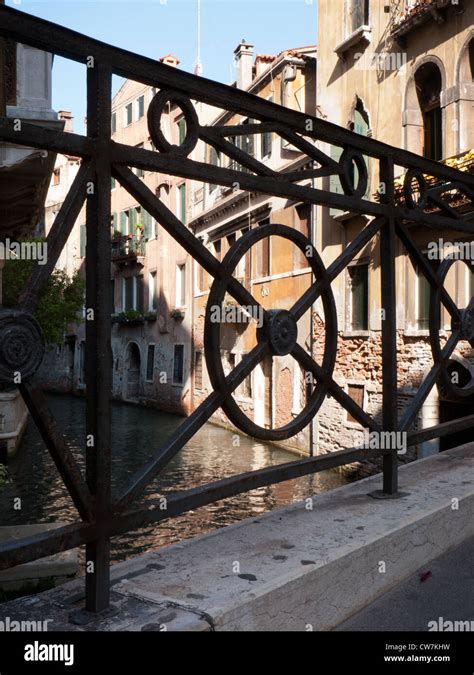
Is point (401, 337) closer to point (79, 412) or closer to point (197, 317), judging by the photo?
point (197, 317)

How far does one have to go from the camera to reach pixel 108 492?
6.16 ft

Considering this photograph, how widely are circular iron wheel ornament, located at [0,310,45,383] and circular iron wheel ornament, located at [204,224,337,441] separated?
23.7 inches

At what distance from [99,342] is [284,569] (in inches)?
34.6

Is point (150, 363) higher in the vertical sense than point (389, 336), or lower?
lower

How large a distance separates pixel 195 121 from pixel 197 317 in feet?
68.4

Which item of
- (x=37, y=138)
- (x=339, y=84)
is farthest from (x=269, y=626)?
(x=339, y=84)

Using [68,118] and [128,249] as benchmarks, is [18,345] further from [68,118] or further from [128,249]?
[68,118]

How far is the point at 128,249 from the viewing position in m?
27.6

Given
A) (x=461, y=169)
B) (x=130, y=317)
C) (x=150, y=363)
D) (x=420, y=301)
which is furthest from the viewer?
(x=130, y=317)

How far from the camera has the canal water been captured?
391 inches

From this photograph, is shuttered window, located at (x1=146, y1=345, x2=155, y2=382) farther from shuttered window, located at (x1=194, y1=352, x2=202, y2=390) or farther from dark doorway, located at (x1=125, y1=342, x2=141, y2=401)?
shuttered window, located at (x1=194, y1=352, x2=202, y2=390)

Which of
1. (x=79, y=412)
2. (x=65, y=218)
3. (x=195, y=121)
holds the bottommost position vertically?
(x=79, y=412)

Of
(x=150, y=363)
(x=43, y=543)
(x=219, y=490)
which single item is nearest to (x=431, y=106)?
(x=219, y=490)

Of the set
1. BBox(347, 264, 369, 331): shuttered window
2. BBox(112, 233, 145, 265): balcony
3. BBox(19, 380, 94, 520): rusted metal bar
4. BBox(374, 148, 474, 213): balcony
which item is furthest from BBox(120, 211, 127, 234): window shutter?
BBox(19, 380, 94, 520): rusted metal bar
